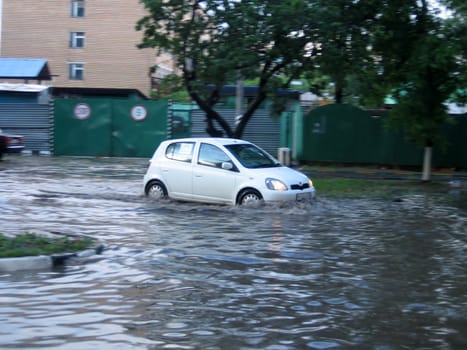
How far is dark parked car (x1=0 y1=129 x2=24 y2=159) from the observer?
2499 centimetres

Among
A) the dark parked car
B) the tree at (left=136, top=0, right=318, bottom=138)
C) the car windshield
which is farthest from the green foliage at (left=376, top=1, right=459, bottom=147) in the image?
the dark parked car

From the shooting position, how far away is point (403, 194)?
17312 mm

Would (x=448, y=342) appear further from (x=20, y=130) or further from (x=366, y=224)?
(x=20, y=130)

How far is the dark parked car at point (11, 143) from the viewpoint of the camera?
25.0 metres

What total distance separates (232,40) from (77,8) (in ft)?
123

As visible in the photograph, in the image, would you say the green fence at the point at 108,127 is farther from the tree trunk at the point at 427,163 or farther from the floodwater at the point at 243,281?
the floodwater at the point at 243,281

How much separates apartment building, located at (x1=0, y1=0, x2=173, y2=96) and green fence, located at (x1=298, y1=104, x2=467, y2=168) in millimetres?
27097

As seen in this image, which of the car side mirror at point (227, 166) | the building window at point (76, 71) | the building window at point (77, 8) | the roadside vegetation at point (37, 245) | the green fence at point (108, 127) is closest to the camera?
the roadside vegetation at point (37, 245)

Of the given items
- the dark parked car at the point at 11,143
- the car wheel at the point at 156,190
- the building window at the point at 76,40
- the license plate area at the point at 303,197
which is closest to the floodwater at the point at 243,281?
the license plate area at the point at 303,197

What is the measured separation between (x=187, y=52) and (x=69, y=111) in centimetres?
1283

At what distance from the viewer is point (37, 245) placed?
Answer: 8.63m

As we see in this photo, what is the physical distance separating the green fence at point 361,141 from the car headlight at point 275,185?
36.2 ft

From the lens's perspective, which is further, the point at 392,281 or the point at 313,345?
the point at 392,281

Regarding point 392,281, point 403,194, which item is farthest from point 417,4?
point 392,281
